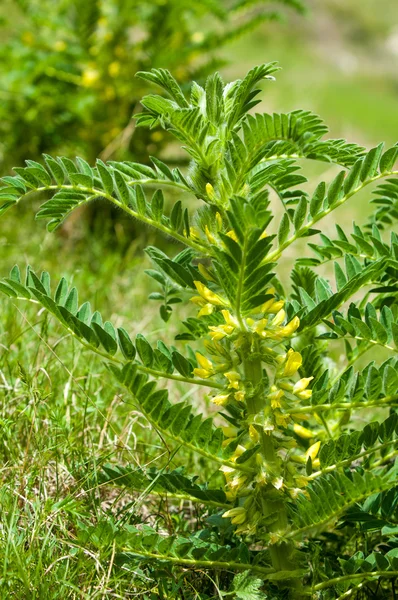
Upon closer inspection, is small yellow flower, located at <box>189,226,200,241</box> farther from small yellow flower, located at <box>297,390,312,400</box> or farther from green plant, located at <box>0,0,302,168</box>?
green plant, located at <box>0,0,302,168</box>

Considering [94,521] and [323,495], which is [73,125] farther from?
Answer: [323,495]

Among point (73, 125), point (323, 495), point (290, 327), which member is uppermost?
point (73, 125)

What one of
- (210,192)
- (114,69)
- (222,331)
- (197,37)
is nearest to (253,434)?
(222,331)

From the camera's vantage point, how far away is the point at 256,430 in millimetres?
1136

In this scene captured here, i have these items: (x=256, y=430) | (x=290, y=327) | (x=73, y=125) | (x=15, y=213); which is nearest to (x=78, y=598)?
(x=256, y=430)

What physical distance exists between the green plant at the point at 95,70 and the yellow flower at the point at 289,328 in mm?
2482

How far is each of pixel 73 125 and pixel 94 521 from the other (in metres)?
2.73

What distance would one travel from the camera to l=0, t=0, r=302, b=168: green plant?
11.7 feet

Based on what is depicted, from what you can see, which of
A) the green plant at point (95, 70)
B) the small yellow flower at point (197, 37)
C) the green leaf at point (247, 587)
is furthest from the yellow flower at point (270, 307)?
the small yellow flower at point (197, 37)

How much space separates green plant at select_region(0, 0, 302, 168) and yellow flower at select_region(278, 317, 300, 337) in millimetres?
2482

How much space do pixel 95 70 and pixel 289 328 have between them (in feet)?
9.13

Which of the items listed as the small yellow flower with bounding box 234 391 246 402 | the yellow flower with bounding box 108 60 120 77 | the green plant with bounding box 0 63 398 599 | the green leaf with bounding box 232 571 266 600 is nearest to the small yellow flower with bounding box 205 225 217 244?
the green plant with bounding box 0 63 398 599

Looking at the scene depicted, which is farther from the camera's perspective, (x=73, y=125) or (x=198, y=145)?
(x=73, y=125)

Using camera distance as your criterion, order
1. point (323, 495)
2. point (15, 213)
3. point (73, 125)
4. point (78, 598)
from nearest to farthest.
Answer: point (323, 495), point (78, 598), point (15, 213), point (73, 125)
